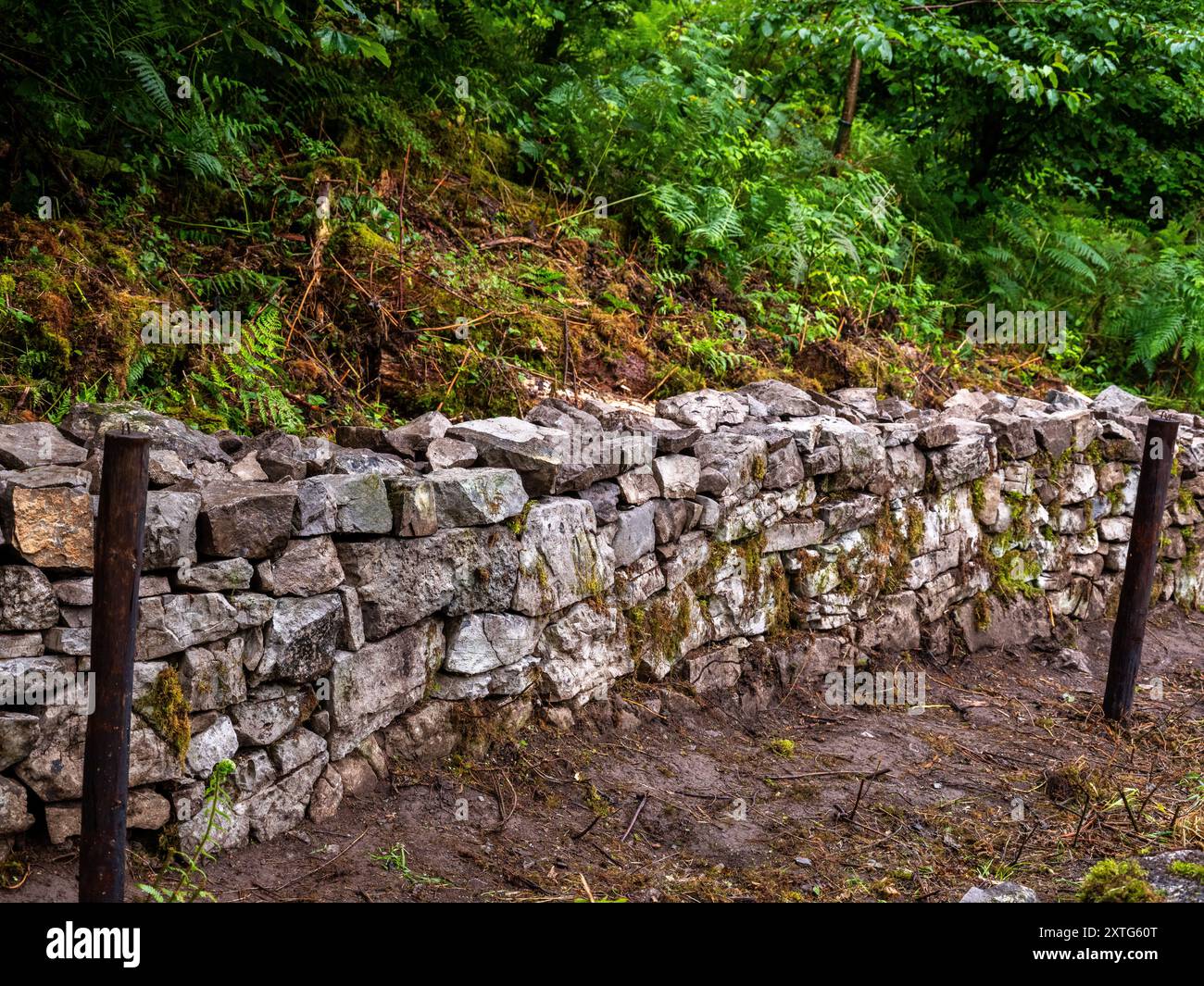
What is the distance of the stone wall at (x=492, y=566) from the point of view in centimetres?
353

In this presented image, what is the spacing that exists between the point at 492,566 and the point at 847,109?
285 inches

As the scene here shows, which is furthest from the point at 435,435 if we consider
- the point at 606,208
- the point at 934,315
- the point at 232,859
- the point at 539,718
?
the point at 934,315

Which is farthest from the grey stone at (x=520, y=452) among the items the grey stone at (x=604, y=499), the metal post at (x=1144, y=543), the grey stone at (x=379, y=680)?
the metal post at (x=1144, y=543)

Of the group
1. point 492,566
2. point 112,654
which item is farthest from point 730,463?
point 112,654

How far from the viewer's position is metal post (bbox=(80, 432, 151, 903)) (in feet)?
9.00

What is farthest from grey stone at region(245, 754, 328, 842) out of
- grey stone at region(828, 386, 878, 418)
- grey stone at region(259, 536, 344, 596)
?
grey stone at region(828, 386, 878, 418)

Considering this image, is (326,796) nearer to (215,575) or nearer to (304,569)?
(304,569)

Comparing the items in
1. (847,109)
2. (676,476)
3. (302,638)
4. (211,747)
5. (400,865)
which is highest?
(847,109)

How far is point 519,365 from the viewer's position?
628 centimetres

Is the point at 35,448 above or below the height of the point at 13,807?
above

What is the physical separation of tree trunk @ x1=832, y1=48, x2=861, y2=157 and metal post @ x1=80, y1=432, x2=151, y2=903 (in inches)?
337

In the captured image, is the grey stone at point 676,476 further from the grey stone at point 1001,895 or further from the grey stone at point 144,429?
the grey stone at point 1001,895

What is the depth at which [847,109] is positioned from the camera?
10.0 m

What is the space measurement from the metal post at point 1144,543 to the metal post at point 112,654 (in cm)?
Answer: 526
